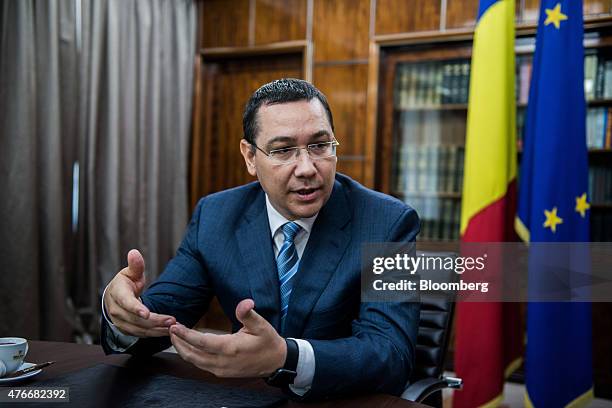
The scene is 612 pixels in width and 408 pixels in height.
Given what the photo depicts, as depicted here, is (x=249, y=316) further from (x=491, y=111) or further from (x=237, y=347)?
(x=491, y=111)

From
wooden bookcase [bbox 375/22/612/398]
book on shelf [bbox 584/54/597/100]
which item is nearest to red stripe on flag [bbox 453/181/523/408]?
wooden bookcase [bbox 375/22/612/398]

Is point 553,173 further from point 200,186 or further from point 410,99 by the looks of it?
point 200,186

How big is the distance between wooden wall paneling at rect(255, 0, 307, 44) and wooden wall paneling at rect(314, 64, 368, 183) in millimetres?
408

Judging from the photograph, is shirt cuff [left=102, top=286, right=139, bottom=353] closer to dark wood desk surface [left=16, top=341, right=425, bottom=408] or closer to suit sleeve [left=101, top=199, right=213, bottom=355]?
dark wood desk surface [left=16, top=341, right=425, bottom=408]

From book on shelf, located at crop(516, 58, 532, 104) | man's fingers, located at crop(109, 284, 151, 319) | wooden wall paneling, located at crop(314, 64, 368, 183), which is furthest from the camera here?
wooden wall paneling, located at crop(314, 64, 368, 183)

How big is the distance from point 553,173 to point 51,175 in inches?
115

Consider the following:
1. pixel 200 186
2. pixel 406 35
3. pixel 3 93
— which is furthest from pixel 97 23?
pixel 406 35

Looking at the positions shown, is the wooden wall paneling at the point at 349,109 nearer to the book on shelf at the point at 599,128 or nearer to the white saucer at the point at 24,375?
the book on shelf at the point at 599,128

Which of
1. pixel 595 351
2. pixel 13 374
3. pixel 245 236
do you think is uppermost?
pixel 245 236

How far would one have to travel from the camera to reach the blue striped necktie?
148cm

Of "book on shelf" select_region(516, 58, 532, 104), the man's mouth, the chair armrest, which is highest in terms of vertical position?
"book on shelf" select_region(516, 58, 532, 104)

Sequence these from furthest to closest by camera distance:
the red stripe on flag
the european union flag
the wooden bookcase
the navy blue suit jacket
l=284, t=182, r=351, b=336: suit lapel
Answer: the wooden bookcase < the red stripe on flag < the european union flag < l=284, t=182, r=351, b=336: suit lapel < the navy blue suit jacket

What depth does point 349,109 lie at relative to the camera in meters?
4.19

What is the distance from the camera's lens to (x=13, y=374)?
3.67ft
